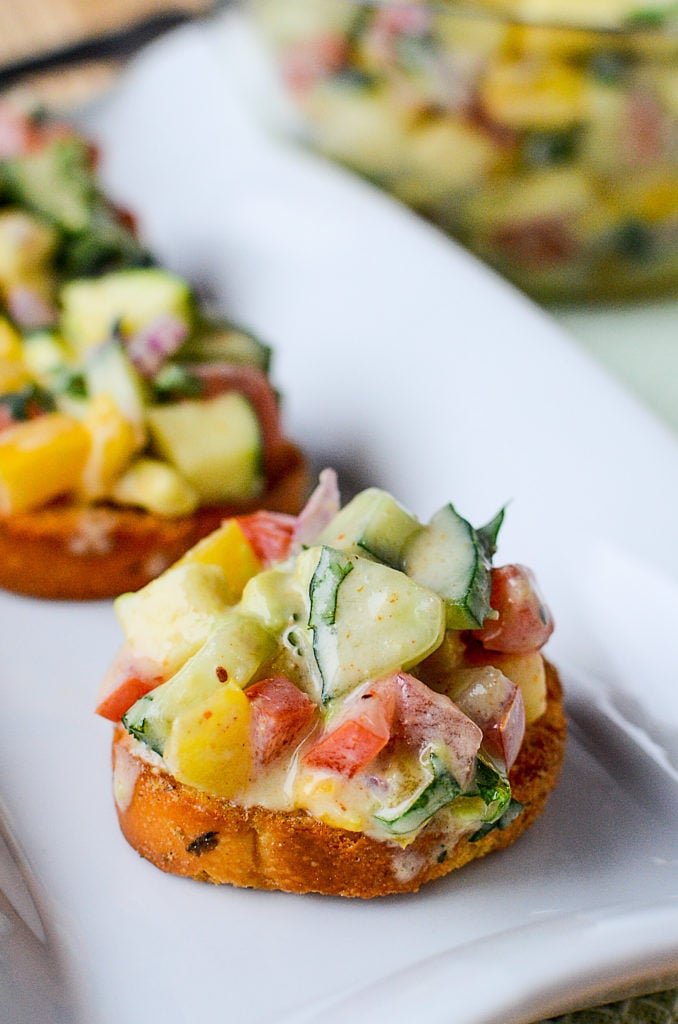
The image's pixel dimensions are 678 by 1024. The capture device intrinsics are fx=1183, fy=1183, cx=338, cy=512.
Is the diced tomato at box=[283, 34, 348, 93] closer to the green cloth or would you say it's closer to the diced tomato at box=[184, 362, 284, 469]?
the diced tomato at box=[184, 362, 284, 469]

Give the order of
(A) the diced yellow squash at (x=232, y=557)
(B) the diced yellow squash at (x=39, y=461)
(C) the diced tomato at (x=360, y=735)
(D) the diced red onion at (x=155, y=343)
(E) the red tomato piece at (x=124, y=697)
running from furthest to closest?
(D) the diced red onion at (x=155, y=343)
(B) the diced yellow squash at (x=39, y=461)
(A) the diced yellow squash at (x=232, y=557)
(E) the red tomato piece at (x=124, y=697)
(C) the diced tomato at (x=360, y=735)

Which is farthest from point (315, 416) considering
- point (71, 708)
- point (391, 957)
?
point (391, 957)

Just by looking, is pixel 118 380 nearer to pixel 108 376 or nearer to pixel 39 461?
pixel 108 376

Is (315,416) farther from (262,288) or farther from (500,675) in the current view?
(500,675)

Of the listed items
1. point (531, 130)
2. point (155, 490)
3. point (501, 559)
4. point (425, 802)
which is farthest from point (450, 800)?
point (531, 130)

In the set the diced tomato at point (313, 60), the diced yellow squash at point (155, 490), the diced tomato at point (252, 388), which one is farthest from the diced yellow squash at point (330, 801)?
the diced tomato at point (313, 60)

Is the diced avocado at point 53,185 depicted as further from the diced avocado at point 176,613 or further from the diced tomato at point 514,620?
the diced tomato at point 514,620

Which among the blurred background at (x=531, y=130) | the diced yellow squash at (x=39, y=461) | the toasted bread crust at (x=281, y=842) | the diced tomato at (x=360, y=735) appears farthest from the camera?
the blurred background at (x=531, y=130)

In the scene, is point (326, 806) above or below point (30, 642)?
above
